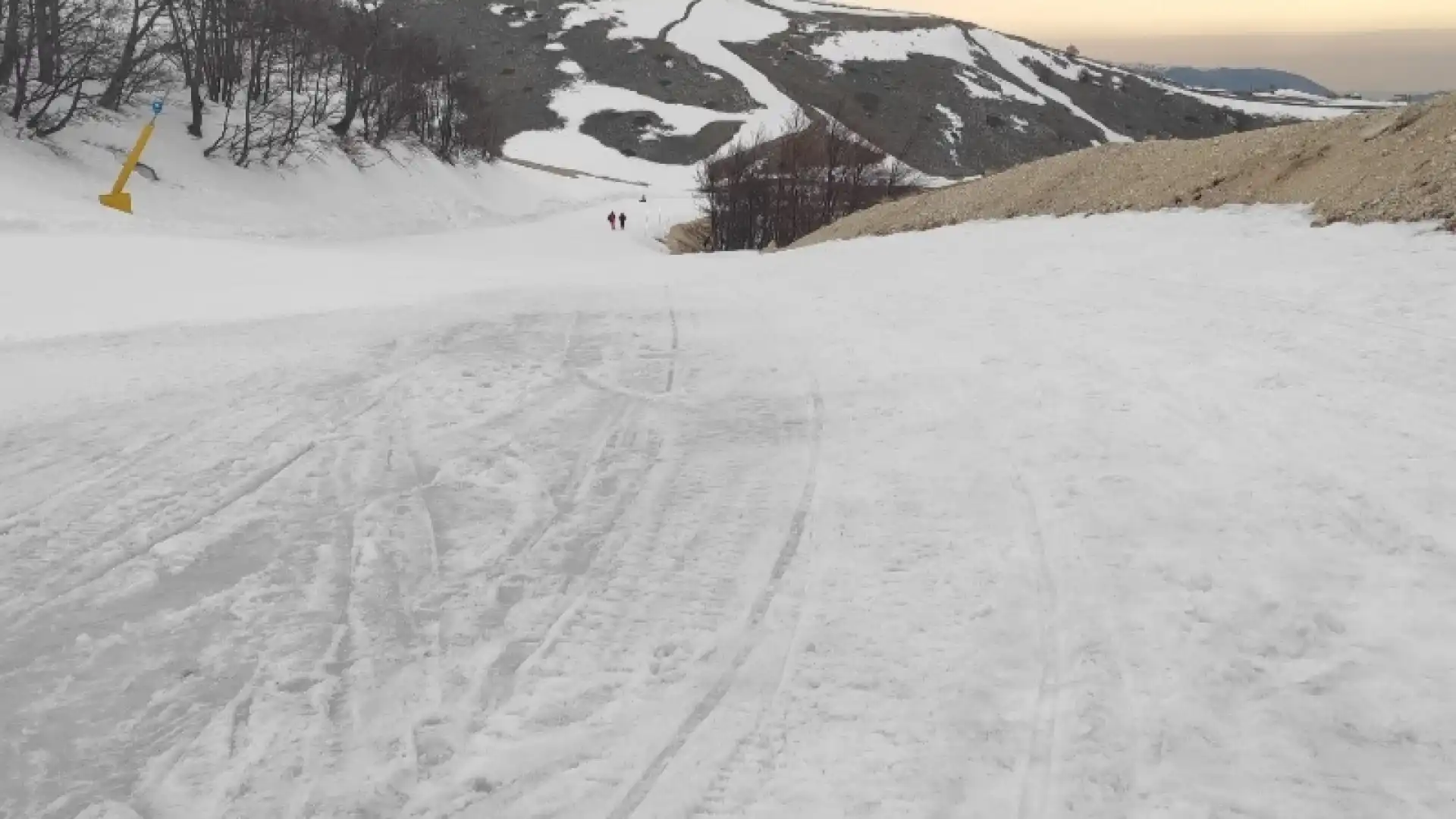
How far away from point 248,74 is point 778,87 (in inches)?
2575

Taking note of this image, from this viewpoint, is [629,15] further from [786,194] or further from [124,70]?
[124,70]

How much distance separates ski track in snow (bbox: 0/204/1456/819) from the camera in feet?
9.37

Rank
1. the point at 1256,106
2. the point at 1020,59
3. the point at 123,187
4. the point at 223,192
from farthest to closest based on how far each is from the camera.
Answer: the point at 1256,106, the point at 1020,59, the point at 223,192, the point at 123,187

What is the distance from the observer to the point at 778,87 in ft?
299

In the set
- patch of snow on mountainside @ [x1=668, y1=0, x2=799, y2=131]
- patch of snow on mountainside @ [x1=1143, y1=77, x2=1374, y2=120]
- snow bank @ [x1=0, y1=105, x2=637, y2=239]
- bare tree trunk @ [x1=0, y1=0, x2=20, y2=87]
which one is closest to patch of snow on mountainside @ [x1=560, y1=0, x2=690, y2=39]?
patch of snow on mountainside @ [x1=668, y1=0, x2=799, y2=131]

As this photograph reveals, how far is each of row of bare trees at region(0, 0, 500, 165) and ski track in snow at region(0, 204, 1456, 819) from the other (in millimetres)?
20309

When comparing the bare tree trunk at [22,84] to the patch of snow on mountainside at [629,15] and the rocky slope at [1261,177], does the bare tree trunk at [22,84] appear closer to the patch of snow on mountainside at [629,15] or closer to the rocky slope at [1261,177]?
the rocky slope at [1261,177]

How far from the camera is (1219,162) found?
561 inches

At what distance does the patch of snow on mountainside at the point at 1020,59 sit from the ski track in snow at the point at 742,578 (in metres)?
108

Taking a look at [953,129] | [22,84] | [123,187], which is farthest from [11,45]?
[953,129]

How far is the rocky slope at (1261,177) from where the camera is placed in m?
10.0

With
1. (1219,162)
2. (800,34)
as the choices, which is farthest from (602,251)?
(800,34)

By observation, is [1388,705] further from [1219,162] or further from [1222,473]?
[1219,162]

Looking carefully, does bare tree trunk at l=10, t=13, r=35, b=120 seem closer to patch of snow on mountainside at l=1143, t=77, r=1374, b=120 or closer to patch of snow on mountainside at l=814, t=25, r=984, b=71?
patch of snow on mountainside at l=814, t=25, r=984, b=71
